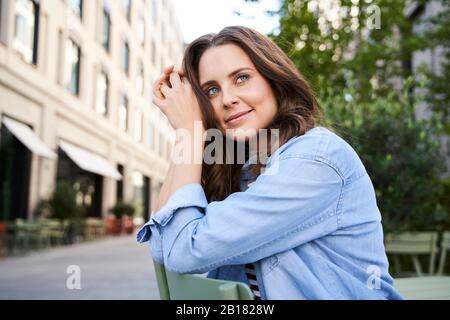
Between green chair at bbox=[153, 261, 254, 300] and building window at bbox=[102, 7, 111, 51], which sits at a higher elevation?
building window at bbox=[102, 7, 111, 51]

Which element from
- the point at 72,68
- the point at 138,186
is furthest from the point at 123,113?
the point at 72,68

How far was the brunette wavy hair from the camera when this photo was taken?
1417mm

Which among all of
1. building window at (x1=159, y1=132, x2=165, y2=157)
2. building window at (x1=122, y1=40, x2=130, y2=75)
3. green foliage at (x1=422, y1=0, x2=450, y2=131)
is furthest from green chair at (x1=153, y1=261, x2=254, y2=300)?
building window at (x1=159, y1=132, x2=165, y2=157)

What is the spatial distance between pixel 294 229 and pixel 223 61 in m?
0.60

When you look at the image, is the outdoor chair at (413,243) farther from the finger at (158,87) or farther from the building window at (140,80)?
the building window at (140,80)

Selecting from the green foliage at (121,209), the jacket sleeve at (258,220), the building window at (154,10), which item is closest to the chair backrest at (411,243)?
the jacket sleeve at (258,220)

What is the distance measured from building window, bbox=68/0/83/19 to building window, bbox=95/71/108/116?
9.09 feet

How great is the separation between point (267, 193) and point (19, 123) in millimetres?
12937

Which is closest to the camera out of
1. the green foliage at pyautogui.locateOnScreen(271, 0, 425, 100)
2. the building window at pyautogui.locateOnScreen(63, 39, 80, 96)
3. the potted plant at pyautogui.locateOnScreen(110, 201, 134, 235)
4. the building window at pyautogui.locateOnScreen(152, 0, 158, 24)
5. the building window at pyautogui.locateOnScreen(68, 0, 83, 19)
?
the green foliage at pyautogui.locateOnScreen(271, 0, 425, 100)

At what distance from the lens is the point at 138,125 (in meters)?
25.8

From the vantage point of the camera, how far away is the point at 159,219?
116 cm

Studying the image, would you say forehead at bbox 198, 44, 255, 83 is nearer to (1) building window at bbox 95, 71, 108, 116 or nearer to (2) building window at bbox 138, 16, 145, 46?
(1) building window at bbox 95, 71, 108, 116

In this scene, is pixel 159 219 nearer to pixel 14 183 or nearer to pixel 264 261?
pixel 264 261

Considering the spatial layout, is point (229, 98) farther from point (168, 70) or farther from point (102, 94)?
point (102, 94)
